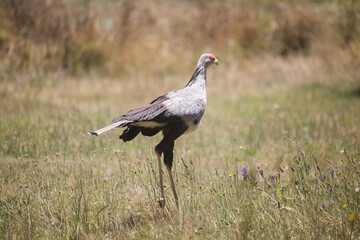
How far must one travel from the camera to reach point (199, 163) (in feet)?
13.2

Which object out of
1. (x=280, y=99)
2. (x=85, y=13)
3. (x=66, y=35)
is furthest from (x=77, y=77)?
(x=280, y=99)

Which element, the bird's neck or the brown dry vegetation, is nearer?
the brown dry vegetation

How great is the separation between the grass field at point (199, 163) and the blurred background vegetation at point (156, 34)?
2.87 feet

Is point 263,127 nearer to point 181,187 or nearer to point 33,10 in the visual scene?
point 181,187

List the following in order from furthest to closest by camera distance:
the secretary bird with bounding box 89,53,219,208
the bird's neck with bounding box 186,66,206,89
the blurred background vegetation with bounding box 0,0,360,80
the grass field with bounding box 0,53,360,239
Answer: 1. the blurred background vegetation with bounding box 0,0,360,80
2. the bird's neck with bounding box 186,66,206,89
3. the secretary bird with bounding box 89,53,219,208
4. the grass field with bounding box 0,53,360,239

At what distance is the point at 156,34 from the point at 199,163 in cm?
1282

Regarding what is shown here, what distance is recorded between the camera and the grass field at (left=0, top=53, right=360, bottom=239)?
3.53 m

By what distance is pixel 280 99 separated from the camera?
32.4 ft

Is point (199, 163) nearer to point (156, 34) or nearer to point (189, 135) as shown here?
point (189, 135)

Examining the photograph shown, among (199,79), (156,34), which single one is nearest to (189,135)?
(199,79)

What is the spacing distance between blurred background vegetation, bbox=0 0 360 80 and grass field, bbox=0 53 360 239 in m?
0.88

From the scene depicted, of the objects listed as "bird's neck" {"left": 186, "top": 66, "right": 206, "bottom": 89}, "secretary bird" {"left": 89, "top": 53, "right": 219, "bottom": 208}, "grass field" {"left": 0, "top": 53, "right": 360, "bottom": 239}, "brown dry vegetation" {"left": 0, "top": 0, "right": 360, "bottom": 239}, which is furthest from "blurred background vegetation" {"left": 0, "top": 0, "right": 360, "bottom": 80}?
"secretary bird" {"left": 89, "top": 53, "right": 219, "bottom": 208}

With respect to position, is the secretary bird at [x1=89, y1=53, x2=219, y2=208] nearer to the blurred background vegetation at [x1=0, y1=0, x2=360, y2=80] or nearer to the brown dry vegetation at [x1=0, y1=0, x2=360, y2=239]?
the brown dry vegetation at [x1=0, y1=0, x2=360, y2=239]

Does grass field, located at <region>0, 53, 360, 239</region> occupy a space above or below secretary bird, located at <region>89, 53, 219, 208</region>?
below
